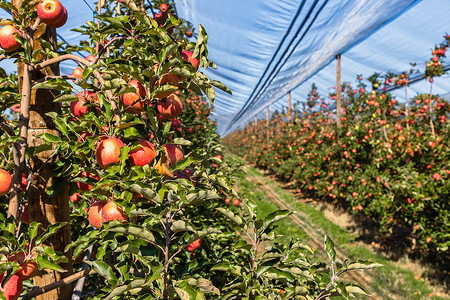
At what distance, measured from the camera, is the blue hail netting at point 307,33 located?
18.5ft

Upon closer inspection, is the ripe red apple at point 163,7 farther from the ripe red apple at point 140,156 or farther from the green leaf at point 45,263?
the green leaf at point 45,263

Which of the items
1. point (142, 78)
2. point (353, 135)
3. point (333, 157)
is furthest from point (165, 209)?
point (333, 157)

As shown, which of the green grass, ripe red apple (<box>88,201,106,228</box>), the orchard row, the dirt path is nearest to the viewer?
ripe red apple (<box>88,201,106,228</box>)

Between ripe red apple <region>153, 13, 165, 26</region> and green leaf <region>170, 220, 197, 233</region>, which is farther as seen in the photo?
ripe red apple <region>153, 13, 165, 26</region>

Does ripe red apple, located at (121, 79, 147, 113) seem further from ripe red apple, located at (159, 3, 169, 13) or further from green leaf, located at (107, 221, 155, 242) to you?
ripe red apple, located at (159, 3, 169, 13)

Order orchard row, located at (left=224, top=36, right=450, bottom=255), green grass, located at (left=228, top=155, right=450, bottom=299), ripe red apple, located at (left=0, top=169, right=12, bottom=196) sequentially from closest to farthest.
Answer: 1. ripe red apple, located at (left=0, top=169, right=12, bottom=196)
2. green grass, located at (left=228, top=155, right=450, bottom=299)
3. orchard row, located at (left=224, top=36, right=450, bottom=255)

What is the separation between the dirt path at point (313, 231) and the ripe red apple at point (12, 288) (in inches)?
96.3

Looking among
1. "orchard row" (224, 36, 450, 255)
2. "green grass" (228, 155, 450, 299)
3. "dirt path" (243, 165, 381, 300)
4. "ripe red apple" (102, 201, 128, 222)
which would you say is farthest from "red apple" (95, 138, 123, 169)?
"orchard row" (224, 36, 450, 255)

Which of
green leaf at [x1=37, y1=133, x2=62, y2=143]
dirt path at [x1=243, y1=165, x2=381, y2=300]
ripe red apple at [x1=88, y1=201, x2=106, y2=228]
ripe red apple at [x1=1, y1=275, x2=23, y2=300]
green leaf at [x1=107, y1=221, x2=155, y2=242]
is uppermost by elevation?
green leaf at [x1=37, y1=133, x2=62, y2=143]

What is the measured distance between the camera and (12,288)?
773 millimetres

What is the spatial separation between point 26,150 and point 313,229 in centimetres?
630

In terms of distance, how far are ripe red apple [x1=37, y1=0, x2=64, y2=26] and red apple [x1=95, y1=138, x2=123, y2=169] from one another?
46 cm

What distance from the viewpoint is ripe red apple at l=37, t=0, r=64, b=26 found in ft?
3.00

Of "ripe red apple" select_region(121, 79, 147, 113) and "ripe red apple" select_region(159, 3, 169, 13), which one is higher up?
"ripe red apple" select_region(159, 3, 169, 13)
